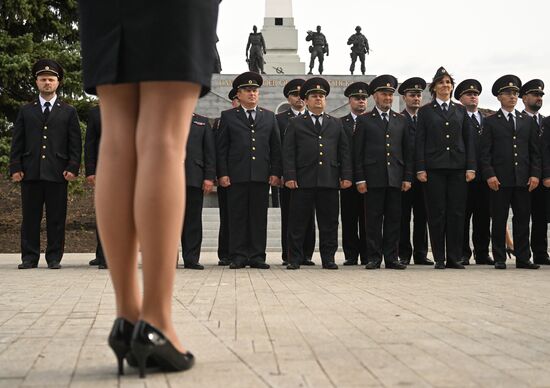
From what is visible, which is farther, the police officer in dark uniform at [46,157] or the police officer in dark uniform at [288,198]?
the police officer in dark uniform at [288,198]

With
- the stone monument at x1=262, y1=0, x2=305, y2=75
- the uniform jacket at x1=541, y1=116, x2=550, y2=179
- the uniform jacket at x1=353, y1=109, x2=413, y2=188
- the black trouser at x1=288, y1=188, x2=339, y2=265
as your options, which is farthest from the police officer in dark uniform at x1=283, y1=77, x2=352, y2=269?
the stone monument at x1=262, y1=0, x2=305, y2=75

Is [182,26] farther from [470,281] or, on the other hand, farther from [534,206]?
[534,206]

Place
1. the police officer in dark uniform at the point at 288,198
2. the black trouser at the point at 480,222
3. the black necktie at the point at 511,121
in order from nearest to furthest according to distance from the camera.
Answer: the black necktie at the point at 511,121
the black trouser at the point at 480,222
the police officer in dark uniform at the point at 288,198

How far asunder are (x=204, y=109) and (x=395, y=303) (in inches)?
1284

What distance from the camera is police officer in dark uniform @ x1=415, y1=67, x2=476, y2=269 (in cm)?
945

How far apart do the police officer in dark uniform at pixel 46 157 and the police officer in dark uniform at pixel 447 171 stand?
3.89 m

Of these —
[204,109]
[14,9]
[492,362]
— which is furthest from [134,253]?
[204,109]

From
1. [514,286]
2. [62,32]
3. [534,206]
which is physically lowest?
[514,286]

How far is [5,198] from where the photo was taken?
79.9ft

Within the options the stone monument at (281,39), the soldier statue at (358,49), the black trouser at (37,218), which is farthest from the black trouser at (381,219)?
the stone monument at (281,39)

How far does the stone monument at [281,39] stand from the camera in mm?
43250

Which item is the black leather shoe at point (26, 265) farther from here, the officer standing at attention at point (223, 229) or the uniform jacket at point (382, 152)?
the uniform jacket at point (382, 152)

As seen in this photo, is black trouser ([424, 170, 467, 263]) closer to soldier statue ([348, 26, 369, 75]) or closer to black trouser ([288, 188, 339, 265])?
black trouser ([288, 188, 339, 265])

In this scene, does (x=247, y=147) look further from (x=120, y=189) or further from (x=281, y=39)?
(x=281, y=39)
